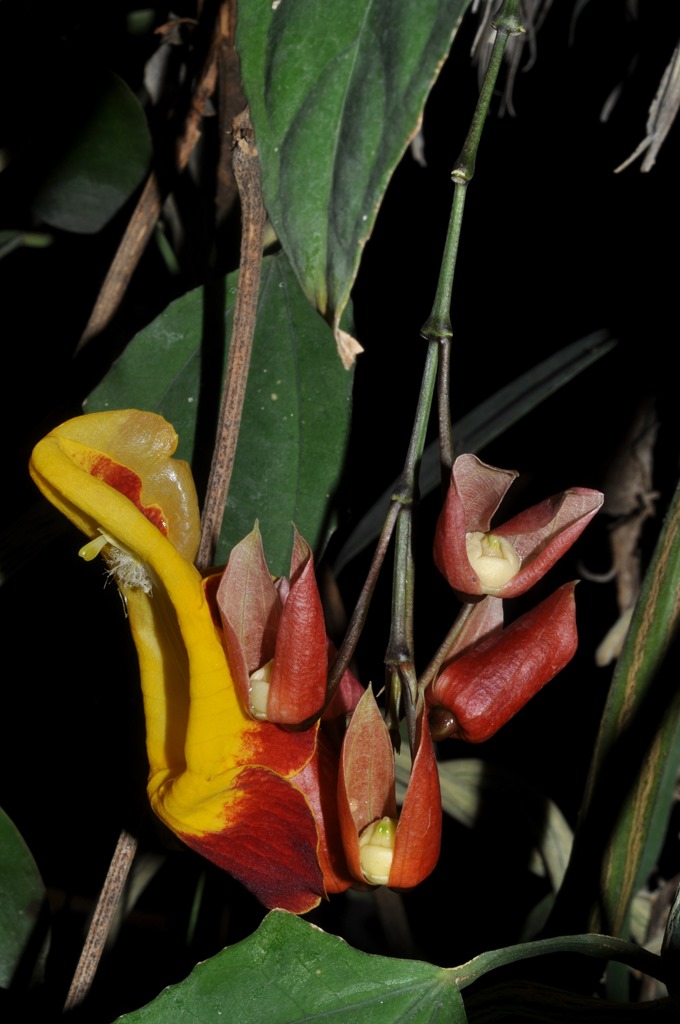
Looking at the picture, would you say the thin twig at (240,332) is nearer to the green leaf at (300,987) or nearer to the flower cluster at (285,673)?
the flower cluster at (285,673)

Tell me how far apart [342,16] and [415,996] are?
1.24ft

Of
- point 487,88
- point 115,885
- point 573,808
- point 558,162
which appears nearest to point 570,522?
point 487,88

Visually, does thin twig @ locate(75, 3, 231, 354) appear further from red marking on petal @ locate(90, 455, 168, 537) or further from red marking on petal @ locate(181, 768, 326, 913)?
red marking on petal @ locate(181, 768, 326, 913)

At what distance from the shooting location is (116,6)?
723 mm

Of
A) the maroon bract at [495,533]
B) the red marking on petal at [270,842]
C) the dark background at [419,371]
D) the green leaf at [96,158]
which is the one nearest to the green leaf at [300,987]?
the red marking on petal at [270,842]

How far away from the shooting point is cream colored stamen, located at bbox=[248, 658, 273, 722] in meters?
0.39

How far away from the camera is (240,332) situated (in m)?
0.43

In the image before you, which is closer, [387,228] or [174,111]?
[174,111]

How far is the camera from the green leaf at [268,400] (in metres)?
0.52

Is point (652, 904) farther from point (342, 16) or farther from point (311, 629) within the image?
point (342, 16)

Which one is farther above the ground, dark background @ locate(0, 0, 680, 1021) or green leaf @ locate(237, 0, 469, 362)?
green leaf @ locate(237, 0, 469, 362)

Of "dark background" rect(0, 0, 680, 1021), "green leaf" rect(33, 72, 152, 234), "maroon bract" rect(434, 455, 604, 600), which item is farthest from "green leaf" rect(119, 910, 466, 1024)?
"green leaf" rect(33, 72, 152, 234)

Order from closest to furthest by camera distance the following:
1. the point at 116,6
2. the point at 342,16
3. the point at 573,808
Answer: the point at 342,16
the point at 116,6
the point at 573,808

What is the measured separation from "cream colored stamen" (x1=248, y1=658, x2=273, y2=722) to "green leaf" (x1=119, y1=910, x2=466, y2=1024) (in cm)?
8
